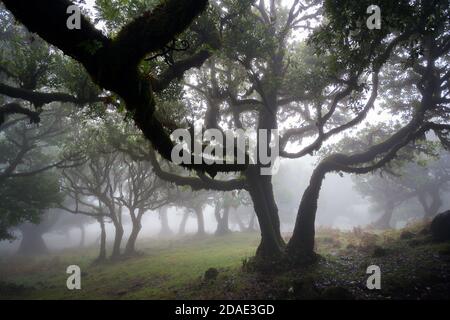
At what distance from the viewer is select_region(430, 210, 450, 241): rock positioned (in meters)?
17.0

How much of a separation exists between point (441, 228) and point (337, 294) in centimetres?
1110

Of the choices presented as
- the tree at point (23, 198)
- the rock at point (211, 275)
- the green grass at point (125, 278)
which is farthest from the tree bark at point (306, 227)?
the tree at point (23, 198)

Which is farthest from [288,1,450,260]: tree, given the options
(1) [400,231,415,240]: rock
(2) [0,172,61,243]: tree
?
(2) [0,172,61,243]: tree

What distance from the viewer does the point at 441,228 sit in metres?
17.4

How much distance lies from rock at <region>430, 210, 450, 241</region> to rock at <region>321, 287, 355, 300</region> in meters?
10.1

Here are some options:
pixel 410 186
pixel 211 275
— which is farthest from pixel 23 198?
pixel 410 186

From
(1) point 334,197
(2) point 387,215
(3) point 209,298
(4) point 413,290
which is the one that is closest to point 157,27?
(3) point 209,298

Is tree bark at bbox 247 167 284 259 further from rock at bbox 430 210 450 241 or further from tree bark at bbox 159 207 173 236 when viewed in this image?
tree bark at bbox 159 207 173 236

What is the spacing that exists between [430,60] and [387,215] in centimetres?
4285

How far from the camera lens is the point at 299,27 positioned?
2036cm

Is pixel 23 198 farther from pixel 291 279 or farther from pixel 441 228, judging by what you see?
pixel 441 228

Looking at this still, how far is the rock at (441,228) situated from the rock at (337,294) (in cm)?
1011

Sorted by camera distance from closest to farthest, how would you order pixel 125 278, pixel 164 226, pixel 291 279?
pixel 291 279, pixel 125 278, pixel 164 226
